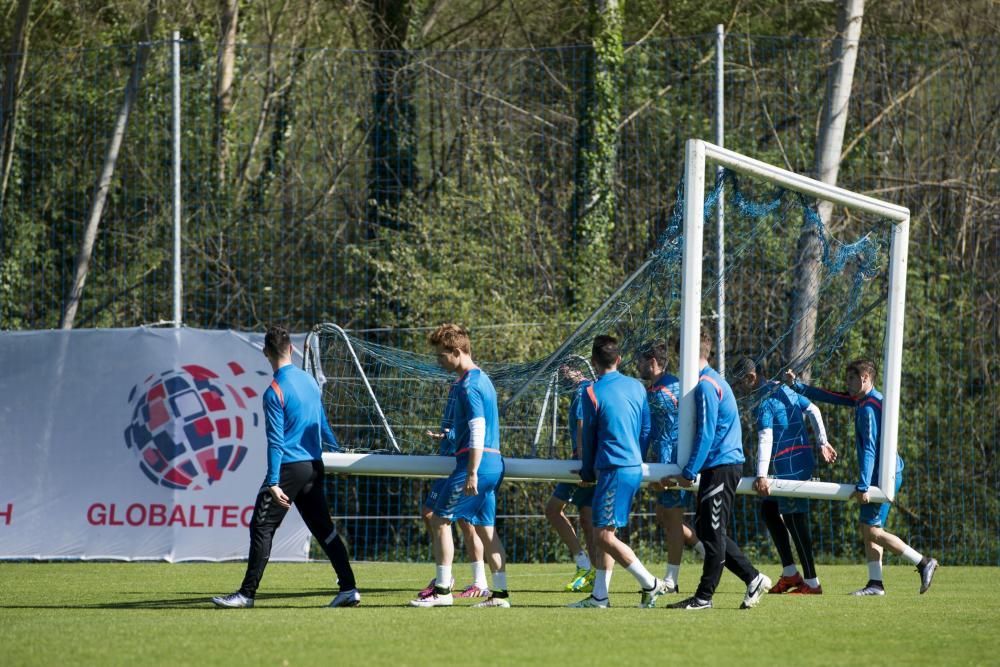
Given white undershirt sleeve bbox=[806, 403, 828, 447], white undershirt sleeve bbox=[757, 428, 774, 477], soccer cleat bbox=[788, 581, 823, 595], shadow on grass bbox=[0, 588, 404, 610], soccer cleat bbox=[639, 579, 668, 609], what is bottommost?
shadow on grass bbox=[0, 588, 404, 610]

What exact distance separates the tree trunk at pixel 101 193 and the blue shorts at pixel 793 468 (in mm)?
9059

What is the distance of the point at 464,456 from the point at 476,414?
1.18 ft

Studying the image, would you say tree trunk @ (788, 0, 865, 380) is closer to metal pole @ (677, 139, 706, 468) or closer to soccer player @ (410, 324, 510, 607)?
metal pole @ (677, 139, 706, 468)

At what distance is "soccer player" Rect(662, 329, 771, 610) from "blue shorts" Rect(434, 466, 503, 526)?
1.27 meters

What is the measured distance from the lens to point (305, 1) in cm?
2094

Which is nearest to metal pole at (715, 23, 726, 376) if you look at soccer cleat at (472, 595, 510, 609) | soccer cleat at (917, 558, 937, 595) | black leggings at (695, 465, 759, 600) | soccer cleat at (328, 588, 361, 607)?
black leggings at (695, 465, 759, 600)

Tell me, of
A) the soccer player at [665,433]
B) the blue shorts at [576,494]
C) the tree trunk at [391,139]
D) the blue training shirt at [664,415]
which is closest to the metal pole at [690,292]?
the soccer player at [665,433]

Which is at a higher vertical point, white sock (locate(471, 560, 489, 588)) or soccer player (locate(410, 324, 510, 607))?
soccer player (locate(410, 324, 510, 607))

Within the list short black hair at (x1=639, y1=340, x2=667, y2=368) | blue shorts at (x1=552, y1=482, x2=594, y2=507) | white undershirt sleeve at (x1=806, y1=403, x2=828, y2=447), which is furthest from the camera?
blue shorts at (x1=552, y1=482, x2=594, y2=507)

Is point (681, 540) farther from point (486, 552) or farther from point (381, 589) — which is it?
point (381, 589)

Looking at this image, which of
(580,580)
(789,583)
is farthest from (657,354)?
(789,583)

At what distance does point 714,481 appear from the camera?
955cm

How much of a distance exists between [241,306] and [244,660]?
9945mm

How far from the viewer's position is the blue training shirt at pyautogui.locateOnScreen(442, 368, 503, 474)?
9452 mm
